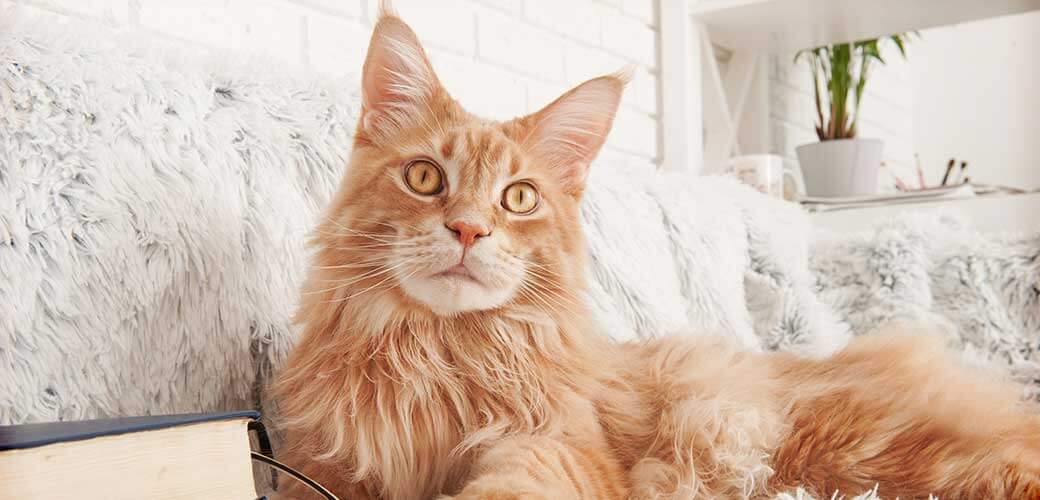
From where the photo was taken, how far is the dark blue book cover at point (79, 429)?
21.3 inches

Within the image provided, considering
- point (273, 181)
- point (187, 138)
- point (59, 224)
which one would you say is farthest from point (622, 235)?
point (59, 224)

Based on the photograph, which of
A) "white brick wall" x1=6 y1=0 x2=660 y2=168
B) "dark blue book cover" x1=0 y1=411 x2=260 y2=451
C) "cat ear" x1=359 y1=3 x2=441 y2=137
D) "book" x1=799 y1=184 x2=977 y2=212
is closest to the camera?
"dark blue book cover" x1=0 y1=411 x2=260 y2=451

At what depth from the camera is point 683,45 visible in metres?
2.68

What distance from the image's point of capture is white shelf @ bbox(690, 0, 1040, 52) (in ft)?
8.39

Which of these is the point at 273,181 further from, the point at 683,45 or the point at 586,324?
the point at 683,45

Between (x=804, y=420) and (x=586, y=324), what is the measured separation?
1.00 feet

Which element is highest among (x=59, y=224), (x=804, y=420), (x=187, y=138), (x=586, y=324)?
(x=187, y=138)

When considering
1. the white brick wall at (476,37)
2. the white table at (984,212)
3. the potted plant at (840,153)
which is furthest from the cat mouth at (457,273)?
the potted plant at (840,153)

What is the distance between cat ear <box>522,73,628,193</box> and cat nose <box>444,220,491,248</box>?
→ 196 millimetres

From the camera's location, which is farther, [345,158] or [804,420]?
[345,158]

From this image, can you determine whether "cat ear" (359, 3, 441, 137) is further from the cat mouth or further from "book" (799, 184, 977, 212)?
"book" (799, 184, 977, 212)

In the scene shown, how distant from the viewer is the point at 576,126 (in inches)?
43.8

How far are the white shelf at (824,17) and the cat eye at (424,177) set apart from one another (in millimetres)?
1923

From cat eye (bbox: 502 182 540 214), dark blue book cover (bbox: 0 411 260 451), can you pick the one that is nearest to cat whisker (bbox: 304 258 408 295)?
cat eye (bbox: 502 182 540 214)
